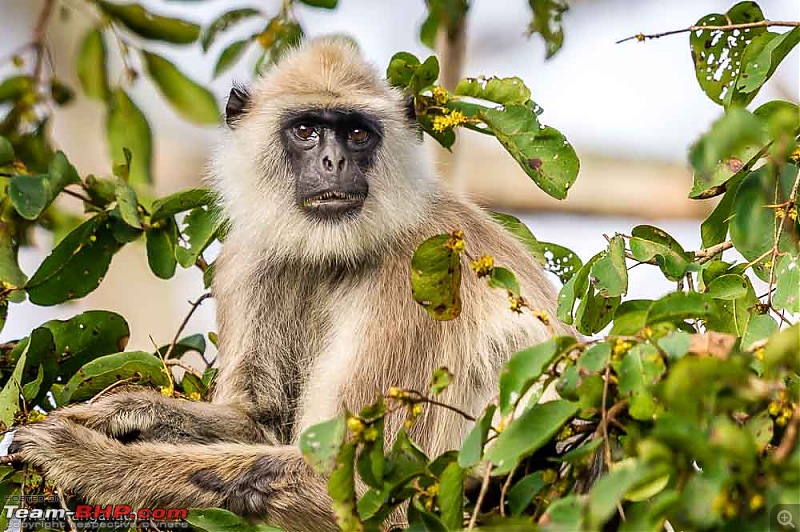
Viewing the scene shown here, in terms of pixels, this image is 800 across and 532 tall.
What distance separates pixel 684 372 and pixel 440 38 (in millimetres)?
4180

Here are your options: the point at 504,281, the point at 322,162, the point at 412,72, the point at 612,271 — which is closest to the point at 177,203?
the point at 322,162

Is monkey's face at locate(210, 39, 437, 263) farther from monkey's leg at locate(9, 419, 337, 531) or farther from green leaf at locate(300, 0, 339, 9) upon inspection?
monkey's leg at locate(9, 419, 337, 531)

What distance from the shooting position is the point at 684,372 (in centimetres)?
148

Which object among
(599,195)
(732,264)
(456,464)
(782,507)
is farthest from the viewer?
(599,195)

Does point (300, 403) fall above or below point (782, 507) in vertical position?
below

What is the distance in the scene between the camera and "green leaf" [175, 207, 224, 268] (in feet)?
12.2

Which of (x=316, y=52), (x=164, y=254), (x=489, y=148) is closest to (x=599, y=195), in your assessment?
(x=489, y=148)

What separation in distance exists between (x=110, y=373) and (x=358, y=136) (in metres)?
1.25

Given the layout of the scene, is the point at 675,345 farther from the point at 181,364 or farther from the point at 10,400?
the point at 181,364

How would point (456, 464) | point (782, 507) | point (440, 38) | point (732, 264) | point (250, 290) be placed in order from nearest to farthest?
point (782, 507)
point (456, 464)
point (732, 264)
point (250, 290)
point (440, 38)

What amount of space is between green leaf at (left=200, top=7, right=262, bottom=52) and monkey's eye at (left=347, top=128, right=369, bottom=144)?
2.87 feet

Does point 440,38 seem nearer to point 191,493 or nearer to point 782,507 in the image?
point 191,493

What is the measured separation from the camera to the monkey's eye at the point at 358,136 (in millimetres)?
3916

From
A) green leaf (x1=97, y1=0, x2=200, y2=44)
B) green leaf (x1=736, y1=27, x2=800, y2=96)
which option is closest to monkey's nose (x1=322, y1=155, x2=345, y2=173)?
green leaf (x1=97, y1=0, x2=200, y2=44)
